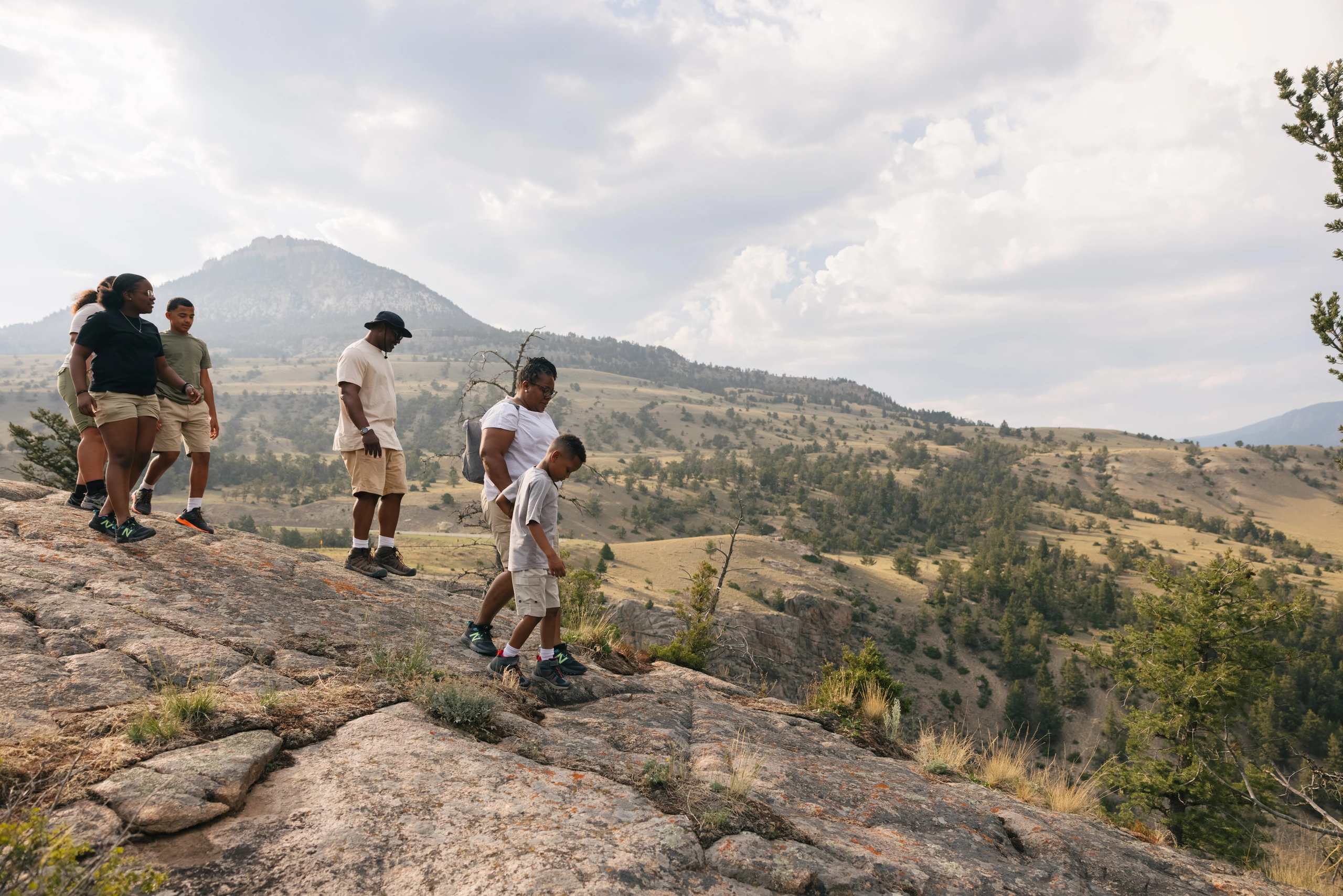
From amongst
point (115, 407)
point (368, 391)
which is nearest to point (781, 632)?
point (368, 391)

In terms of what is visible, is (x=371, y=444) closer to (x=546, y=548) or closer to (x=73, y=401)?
(x=546, y=548)

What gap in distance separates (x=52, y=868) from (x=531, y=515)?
2868 millimetres

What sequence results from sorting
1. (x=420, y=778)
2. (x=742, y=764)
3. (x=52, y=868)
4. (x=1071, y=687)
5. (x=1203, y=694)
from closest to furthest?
(x=52, y=868)
(x=420, y=778)
(x=742, y=764)
(x=1203, y=694)
(x=1071, y=687)

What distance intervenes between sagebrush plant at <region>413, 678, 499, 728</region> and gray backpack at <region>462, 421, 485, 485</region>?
71.3 inches

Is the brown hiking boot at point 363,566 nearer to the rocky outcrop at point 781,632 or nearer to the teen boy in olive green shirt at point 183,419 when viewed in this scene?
the teen boy in olive green shirt at point 183,419

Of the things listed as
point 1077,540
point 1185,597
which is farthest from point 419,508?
point 1077,540

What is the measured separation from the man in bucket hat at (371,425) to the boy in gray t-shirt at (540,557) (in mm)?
2045

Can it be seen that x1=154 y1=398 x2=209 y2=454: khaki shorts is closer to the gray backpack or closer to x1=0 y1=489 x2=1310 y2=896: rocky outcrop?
x1=0 y1=489 x2=1310 y2=896: rocky outcrop

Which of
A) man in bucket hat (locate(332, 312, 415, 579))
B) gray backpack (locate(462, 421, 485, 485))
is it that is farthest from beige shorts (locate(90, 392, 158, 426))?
gray backpack (locate(462, 421, 485, 485))

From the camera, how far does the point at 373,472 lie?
6.31 metres

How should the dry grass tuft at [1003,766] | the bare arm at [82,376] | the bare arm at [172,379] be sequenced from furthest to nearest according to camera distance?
the bare arm at [172,379] < the dry grass tuft at [1003,766] < the bare arm at [82,376]

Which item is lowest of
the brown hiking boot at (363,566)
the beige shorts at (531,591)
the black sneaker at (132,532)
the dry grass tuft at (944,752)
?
the dry grass tuft at (944,752)

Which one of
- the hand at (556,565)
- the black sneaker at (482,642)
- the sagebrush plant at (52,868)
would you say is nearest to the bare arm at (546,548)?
the hand at (556,565)

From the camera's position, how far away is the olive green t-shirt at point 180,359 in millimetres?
6583
